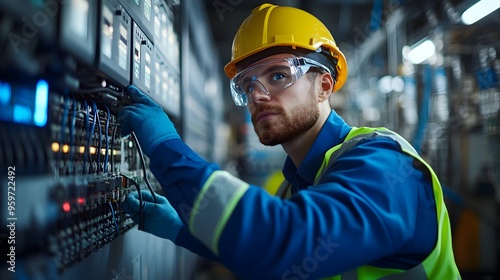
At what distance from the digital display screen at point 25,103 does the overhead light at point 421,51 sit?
3339 mm

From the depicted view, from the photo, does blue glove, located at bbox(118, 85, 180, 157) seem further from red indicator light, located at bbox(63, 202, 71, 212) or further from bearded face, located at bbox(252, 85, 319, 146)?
bearded face, located at bbox(252, 85, 319, 146)

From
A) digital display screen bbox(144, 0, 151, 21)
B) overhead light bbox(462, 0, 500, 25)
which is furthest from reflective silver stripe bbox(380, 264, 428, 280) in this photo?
overhead light bbox(462, 0, 500, 25)

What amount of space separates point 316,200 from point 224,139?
6513 millimetres

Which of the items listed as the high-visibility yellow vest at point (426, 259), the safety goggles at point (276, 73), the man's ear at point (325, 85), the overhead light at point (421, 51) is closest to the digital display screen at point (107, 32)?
the safety goggles at point (276, 73)

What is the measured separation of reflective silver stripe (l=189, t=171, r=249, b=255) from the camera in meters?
0.85

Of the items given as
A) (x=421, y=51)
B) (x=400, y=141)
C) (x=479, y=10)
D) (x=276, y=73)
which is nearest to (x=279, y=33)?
(x=276, y=73)

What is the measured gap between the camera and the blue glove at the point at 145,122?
1.01 metres

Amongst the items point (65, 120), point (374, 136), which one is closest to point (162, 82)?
point (65, 120)

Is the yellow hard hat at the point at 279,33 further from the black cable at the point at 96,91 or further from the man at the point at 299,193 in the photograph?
the black cable at the point at 96,91

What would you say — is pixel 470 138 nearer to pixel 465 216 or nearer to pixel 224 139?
pixel 465 216

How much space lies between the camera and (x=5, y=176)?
2.22 feet

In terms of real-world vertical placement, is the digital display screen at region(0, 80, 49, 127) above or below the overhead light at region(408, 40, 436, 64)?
below

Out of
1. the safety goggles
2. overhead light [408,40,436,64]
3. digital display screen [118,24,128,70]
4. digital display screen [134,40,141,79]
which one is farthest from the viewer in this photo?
overhead light [408,40,436,64]

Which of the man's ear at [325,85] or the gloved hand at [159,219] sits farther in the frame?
the man's ear at [325,85]
